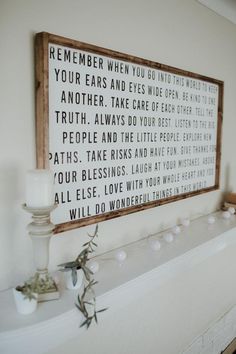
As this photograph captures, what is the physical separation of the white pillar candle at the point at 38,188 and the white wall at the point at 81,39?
0.12 meters

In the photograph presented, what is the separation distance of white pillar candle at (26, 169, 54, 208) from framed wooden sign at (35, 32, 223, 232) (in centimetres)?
13

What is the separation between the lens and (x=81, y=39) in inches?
45.1

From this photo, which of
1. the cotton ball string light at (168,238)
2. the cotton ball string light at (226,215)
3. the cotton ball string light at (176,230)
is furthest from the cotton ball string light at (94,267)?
the cotton ball string light at (226,215)

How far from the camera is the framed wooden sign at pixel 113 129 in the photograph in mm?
1063

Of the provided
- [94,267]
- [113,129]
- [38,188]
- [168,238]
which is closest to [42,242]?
[38,188]

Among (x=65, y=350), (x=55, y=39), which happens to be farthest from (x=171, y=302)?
(x=55, y=39)

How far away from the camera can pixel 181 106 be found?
5.25 ft

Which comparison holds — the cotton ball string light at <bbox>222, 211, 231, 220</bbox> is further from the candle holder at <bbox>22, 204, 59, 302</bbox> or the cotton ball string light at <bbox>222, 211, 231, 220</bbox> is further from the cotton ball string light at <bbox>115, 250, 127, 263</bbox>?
the candle holder at <bbox>22, 204, 59, 302</bbox>

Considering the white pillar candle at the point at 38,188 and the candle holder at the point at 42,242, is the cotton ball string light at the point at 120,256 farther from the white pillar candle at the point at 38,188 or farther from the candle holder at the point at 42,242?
the white pillar candle at the point at 38,188

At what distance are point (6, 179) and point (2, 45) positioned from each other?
39 cm

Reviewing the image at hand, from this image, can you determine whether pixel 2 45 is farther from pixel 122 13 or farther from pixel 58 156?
pixel 122 13

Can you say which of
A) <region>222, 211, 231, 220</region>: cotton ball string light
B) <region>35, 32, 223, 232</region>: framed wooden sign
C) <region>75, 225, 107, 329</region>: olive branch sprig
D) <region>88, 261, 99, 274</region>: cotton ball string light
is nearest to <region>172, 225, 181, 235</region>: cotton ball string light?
<region>35, 32, 223, 232</region>: framed wooden sign

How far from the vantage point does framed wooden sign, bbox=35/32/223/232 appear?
3.49ft

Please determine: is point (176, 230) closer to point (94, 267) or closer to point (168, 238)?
point (168, 238)
